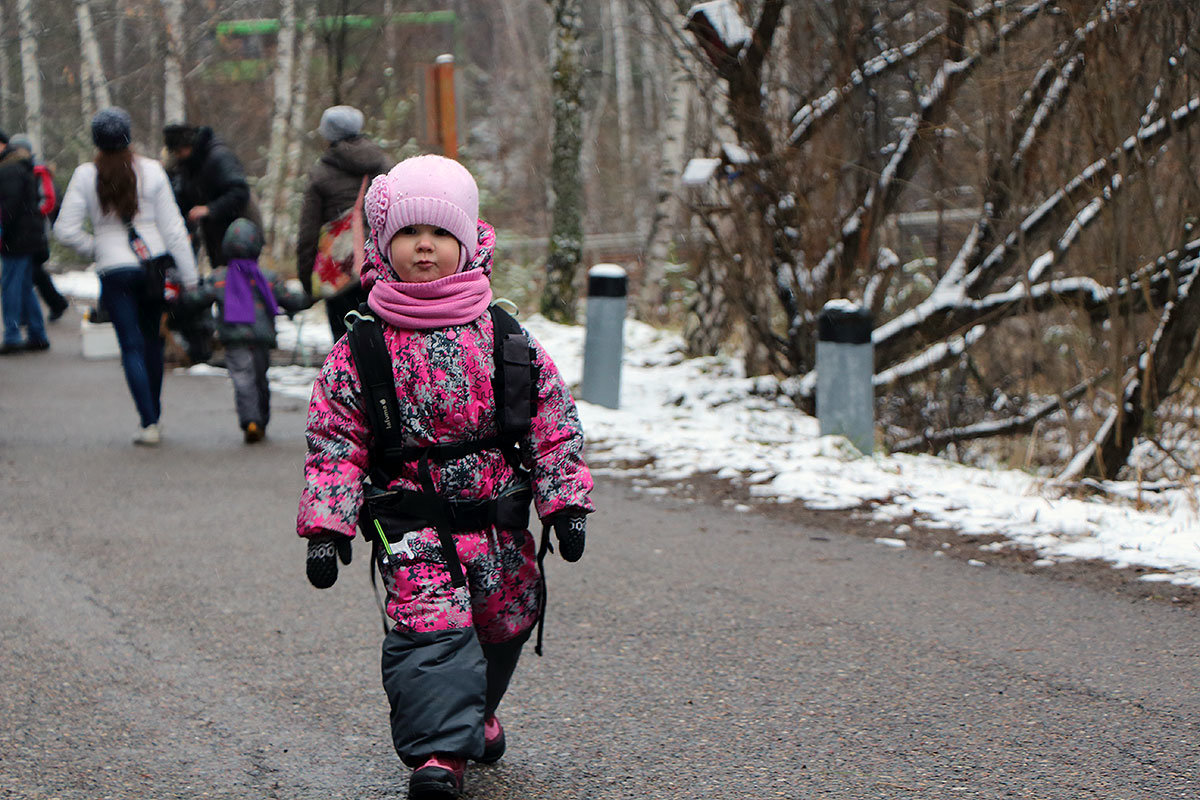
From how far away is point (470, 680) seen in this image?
10.5 ft

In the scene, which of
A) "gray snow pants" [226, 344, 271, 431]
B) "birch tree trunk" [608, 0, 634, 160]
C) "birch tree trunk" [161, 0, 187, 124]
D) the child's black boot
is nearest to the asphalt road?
the child's black boot

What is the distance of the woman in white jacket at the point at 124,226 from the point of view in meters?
8.16

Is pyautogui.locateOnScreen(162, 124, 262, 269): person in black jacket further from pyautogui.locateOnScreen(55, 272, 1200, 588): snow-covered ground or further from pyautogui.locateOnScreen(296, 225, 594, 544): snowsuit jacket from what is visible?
pyautogui.locateOnScreen(296, 225, 594, 544): snowsuit jacket

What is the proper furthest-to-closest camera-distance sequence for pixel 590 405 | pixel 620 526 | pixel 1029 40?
pixel 590 405, pixel 1029 40, pixel 620 526

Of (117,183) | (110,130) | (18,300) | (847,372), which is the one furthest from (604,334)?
(18,300)

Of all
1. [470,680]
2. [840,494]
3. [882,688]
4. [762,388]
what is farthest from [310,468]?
[762,388]

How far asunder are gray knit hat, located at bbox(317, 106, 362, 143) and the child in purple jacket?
14.8 ft

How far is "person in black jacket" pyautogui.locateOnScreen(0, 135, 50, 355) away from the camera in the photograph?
13.1 meters

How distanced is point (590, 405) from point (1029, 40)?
12.4 ft

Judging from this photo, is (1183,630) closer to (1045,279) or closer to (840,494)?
(840,494)

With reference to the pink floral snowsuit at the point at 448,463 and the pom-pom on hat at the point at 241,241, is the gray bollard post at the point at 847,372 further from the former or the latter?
the pink floral snowsuit at the point at 448,463

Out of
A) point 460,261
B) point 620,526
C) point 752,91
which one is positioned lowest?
point 620,526

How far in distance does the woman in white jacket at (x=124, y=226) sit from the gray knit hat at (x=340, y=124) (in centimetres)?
126

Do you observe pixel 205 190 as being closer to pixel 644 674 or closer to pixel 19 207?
pixel 19 207
